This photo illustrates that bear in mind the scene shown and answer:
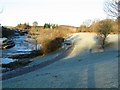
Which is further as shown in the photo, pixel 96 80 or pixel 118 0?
pixel 118 0

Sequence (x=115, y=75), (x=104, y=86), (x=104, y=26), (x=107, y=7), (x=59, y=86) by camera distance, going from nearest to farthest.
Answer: (x=104, y=86)
(x=59, y=86)
(x=115, y=75)
(x=107, y=7)
(x=104, y=26)

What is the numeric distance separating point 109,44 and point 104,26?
460 cm

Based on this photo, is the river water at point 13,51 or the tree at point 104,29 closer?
the river water at point 13,51

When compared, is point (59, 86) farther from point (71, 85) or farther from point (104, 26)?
Answer: point (104, 26)

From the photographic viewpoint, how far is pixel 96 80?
15.9 m

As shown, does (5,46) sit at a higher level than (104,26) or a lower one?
lower

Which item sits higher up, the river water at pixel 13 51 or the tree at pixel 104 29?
the tree at pixel 104 29

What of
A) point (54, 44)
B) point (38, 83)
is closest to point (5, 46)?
point (54, 44)

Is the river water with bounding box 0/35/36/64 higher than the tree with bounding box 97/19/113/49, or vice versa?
the tree with bounding box 97/19/113/49

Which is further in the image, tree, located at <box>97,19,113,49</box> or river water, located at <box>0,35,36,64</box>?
tree, located at <box>97,19,113,49</box>

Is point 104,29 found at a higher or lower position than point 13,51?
higher

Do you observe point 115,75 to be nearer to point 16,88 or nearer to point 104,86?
point 104,86

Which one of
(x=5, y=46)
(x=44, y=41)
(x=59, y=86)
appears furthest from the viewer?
(x=5, y=46)

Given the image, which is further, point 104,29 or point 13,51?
point 13,51
